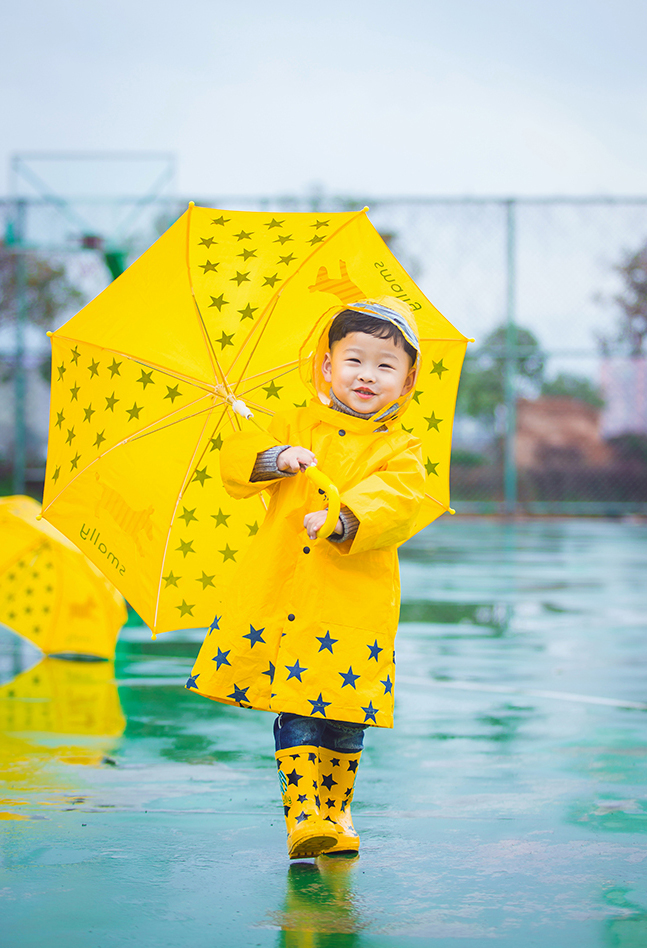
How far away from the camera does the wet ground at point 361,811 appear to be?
2381 millimetres

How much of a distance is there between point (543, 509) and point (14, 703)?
38.5 ft

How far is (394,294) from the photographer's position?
3143 mm

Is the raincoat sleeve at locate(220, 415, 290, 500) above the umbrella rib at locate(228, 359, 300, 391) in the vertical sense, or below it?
below

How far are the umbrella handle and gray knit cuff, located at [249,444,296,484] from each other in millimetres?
126

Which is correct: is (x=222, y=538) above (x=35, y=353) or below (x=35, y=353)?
below

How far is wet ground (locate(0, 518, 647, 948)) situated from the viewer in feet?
7.81

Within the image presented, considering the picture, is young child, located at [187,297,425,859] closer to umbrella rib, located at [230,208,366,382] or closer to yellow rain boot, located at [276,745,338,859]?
yellow rain boot, located at [276,745,338,859]

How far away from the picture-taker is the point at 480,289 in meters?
14.5

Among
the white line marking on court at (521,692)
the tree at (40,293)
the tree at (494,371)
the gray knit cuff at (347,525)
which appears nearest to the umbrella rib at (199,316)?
the gray knit cuff at (347,525)

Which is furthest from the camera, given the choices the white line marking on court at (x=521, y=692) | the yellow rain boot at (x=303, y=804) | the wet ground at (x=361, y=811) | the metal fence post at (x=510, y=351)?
the metal fence post at (x=510, y=351)

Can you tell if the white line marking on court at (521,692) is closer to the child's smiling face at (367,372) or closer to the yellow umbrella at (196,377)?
the yellow umbrella at (196,377)

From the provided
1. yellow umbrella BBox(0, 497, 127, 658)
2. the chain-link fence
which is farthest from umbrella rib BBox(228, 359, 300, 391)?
the chain-link fence

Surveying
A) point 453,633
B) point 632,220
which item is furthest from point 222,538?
point 632,220

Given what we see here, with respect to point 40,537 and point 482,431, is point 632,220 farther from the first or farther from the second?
point 40,537
